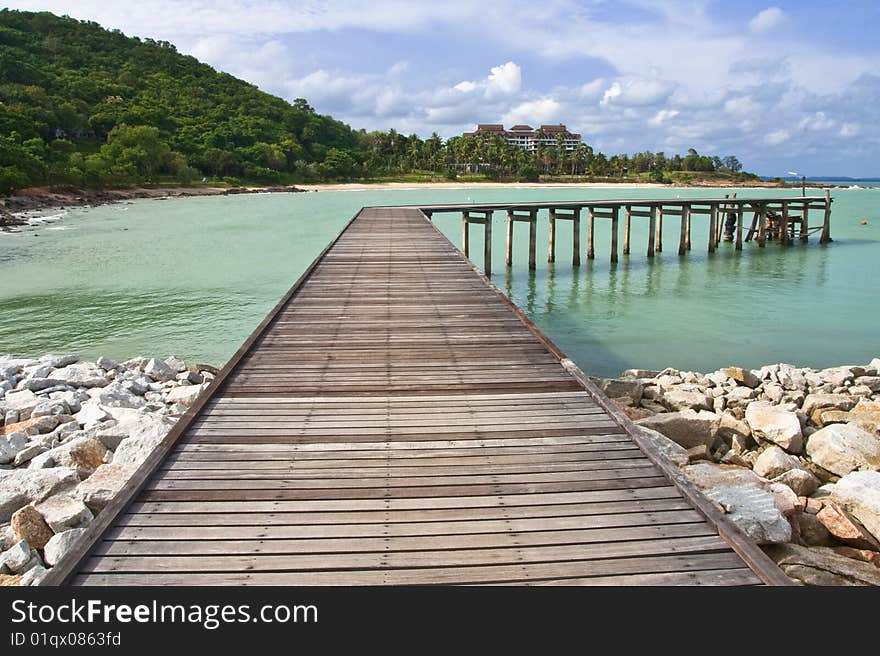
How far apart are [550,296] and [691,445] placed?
10932 millimetres

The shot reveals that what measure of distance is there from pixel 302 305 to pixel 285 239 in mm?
23712

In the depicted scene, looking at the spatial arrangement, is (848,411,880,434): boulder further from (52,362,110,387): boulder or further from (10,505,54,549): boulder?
(52,362,110,387): boulder

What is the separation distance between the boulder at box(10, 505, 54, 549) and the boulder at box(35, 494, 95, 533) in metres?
0.05

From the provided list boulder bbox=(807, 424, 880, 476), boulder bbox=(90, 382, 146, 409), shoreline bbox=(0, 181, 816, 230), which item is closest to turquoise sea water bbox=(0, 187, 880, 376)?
boulder bbox=(90, 382, 146, 409)

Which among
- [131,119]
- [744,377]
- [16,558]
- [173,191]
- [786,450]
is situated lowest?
[786,450]

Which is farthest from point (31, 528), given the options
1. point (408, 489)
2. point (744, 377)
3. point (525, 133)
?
point (525, 133)

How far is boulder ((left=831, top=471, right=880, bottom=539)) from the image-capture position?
5.12 metres

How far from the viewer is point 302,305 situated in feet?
26.6

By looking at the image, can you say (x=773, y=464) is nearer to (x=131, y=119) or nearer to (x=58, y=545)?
(x=58, y=545)

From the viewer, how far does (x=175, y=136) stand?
8306 centimetres

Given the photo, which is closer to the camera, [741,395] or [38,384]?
[38,384]

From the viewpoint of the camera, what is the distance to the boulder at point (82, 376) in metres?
8.74
